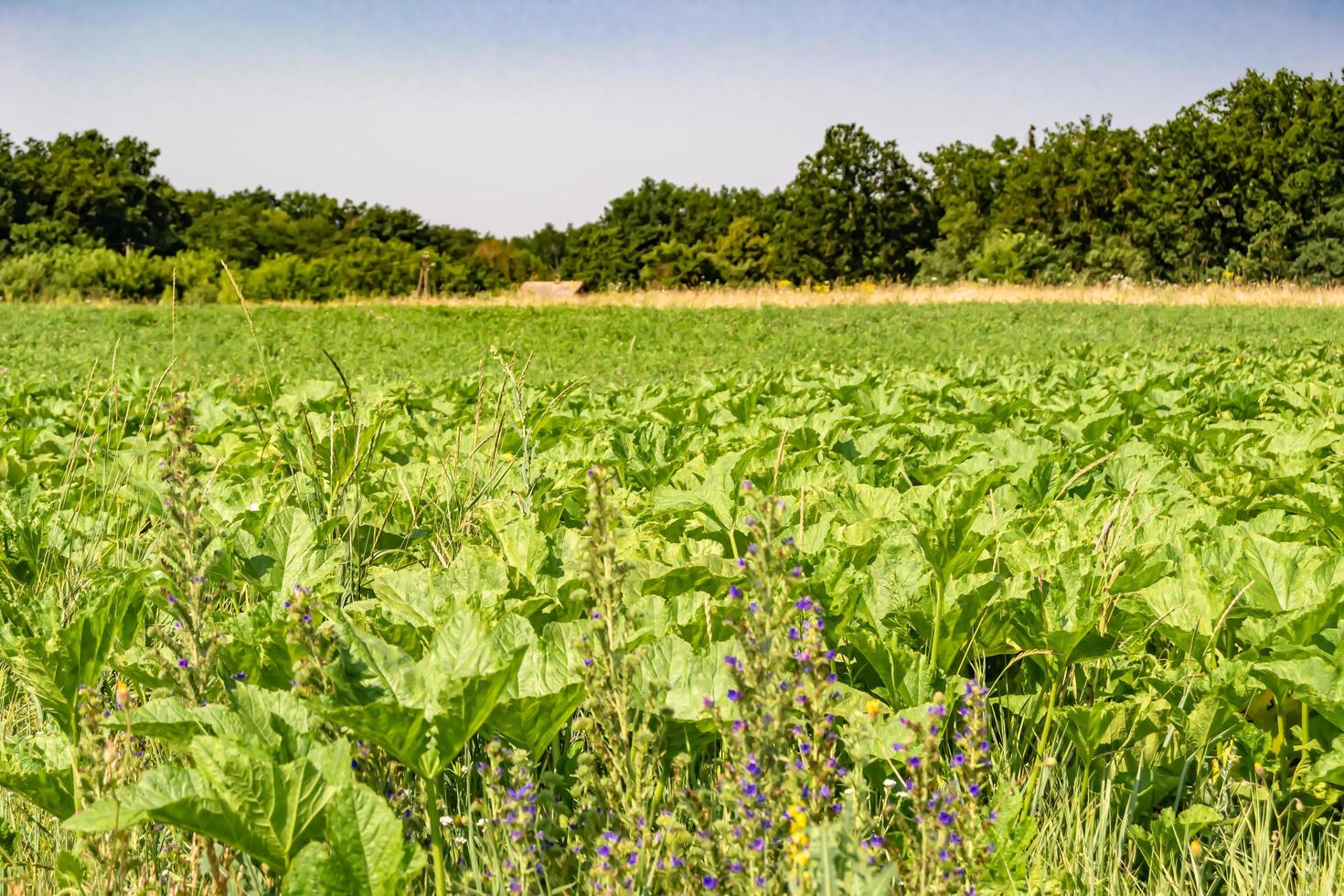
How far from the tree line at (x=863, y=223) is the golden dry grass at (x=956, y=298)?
7194 millimetres

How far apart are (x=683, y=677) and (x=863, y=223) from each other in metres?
51.4

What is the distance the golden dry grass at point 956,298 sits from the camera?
88.5ft

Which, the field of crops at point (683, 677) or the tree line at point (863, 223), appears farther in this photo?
the tree line at point (863, 223)

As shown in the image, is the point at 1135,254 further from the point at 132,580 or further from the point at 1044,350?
the point at 132,580

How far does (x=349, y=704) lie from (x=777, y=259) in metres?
52.1

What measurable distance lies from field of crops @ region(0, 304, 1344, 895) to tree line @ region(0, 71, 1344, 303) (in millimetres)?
30446

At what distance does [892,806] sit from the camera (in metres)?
1.58

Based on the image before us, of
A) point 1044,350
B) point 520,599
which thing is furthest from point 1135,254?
point 520,599

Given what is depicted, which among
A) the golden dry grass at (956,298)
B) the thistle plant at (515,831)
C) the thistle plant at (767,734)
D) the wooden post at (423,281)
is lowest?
the thistle plant at (515,831)

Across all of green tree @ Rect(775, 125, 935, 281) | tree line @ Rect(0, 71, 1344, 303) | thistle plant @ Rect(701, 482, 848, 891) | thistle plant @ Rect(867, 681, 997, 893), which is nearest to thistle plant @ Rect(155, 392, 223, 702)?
thistle plant @ Rect(701, 482, 848, 891)

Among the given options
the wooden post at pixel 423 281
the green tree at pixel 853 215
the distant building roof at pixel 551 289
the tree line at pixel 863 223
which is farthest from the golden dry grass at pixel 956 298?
the green tree at pixel 853 215

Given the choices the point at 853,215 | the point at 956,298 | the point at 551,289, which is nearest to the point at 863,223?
the point at 853,215

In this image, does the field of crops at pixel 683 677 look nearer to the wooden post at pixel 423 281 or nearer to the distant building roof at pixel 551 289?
the wooden post at pixel 423 281

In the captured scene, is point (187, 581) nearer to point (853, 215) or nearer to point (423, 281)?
point (423, 281)
